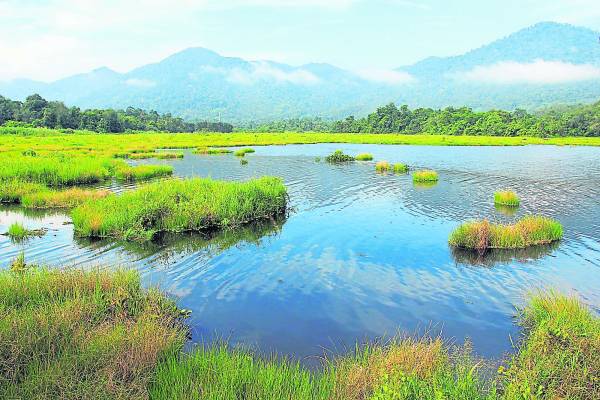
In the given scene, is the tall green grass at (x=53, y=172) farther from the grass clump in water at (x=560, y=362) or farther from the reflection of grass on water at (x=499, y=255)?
the grass clump in water at (x=560, y=362)

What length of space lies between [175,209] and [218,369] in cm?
1595

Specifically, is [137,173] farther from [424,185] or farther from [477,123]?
[477,123]

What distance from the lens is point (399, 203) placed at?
32.3m

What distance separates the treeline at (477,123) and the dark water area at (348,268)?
99507 millimetres

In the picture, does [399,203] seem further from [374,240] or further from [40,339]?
[40,339]

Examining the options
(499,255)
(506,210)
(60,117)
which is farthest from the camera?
(60,117)

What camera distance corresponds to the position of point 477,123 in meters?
132

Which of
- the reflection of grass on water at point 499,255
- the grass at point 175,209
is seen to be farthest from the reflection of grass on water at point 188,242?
the reflection of grass on water at point 499,255

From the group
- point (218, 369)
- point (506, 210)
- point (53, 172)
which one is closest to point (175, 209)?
point (218, 369)

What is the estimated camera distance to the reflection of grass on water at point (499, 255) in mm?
Answer: 19031

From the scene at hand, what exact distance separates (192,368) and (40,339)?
3.14 metres

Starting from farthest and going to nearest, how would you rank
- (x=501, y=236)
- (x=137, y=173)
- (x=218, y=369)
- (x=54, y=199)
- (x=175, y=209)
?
(x=137, y=173) → (x=54, y=199) → (x=175, y=209) → (x=501, y=236) → (x=218, y=369)

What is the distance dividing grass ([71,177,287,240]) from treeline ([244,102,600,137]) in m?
111

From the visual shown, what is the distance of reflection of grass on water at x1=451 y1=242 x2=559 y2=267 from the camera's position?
62.4ft
